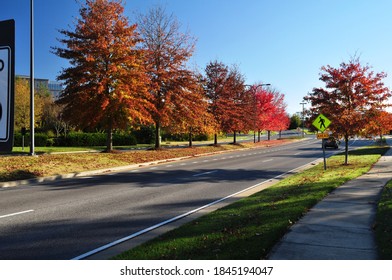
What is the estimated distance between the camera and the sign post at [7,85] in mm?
1535

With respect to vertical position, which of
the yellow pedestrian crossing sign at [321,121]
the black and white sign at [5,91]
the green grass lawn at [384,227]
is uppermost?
the yellow pedestrian crossing sign at [321,121]

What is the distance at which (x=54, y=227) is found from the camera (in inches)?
295

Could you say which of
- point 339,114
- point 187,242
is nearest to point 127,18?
point 339,114

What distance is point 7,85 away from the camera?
1.53 meters

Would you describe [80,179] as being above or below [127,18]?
below

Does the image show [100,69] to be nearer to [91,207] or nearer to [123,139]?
[91,207]

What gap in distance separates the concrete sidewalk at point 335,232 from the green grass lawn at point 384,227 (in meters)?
0.10

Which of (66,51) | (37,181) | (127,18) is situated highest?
(127,18)

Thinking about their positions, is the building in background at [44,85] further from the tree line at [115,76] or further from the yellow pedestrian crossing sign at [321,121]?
the yellow pedestrian crossing sign at [321,121]

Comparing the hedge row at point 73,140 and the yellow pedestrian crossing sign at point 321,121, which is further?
the hedge row at point 73,140

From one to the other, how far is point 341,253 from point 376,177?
10.0 metres

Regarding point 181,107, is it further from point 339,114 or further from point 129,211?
point 129,211

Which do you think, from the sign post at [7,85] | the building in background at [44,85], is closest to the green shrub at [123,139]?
the building in background at [44,85]

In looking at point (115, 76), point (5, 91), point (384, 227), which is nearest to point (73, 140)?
point (115, 76)
